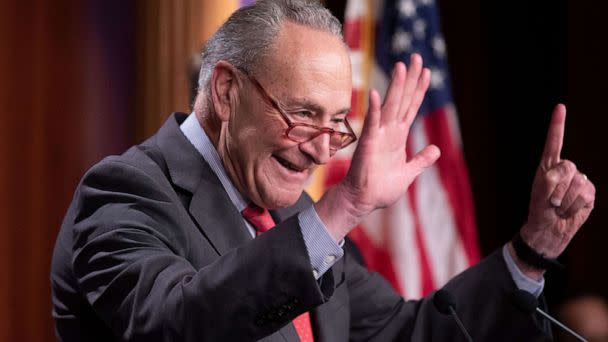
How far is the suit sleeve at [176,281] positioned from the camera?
1333mm

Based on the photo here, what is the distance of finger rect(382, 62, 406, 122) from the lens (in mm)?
1512

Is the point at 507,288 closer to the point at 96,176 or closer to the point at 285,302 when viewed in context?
the point at 285,302

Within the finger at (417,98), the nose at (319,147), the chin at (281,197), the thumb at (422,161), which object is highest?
the finger at (417,98)

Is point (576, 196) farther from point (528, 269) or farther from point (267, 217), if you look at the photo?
point (267, 217)

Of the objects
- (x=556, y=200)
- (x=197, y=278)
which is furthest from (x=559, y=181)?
(x=197, y=278)

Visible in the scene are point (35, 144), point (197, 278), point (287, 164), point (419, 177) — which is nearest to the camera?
point (197, 278)

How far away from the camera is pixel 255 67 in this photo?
5.90 ft

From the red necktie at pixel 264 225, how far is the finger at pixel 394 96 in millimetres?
501

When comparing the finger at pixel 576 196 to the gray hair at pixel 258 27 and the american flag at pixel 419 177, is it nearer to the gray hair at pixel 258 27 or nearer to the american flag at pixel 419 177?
the gray hair at pixel 258 27

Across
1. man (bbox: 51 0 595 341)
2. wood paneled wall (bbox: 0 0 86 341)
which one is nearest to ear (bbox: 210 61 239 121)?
man (bbox: 51 0 595 341)

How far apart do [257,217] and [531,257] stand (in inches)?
25.2

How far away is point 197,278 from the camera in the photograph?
137 cm

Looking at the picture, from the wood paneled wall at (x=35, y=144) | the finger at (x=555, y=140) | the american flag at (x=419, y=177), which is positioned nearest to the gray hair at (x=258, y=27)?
the finger at (x=555, y=140)

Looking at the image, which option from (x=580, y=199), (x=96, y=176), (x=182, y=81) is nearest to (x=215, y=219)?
(x=96, y=176)
